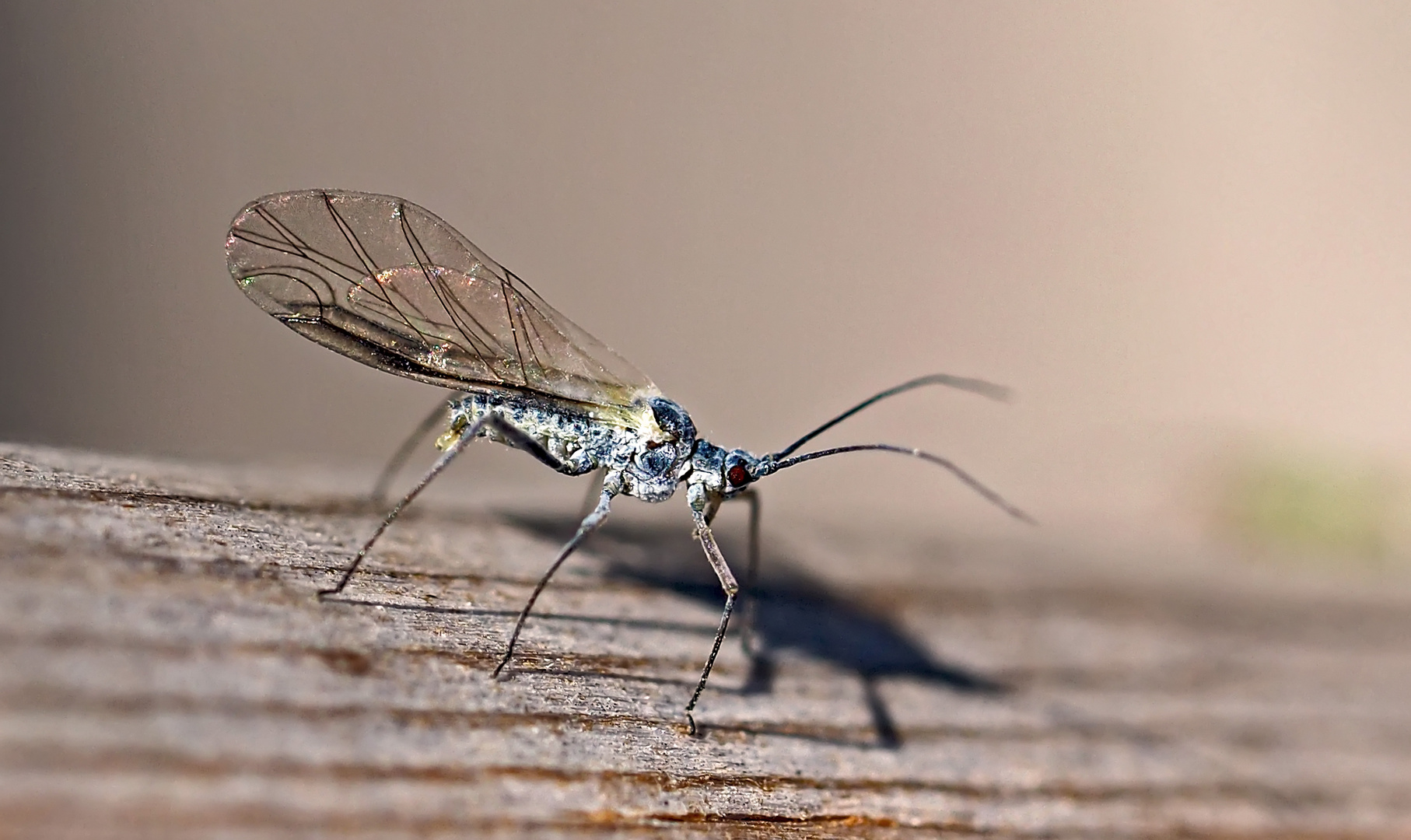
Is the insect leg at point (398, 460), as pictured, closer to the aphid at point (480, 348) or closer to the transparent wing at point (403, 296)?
the aphid at point (480, 348)

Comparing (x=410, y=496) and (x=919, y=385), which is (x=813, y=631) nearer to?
(x=410, y=496)

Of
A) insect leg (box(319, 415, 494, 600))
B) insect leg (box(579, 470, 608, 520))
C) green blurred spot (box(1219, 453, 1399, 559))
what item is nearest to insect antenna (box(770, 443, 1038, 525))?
insect leg (box(579, 470, 608, 520))

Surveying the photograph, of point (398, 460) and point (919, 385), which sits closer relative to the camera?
point (919, 385)

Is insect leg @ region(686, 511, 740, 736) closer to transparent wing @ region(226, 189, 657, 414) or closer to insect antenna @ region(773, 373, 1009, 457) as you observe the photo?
insect antenna @ region(773, 373, 1009, 457)

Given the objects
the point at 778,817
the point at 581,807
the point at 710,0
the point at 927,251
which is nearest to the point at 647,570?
the point at 778,817

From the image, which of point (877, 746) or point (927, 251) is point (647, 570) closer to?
point (877, 746)

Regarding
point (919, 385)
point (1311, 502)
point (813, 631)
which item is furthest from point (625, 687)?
point (1311, 502)
